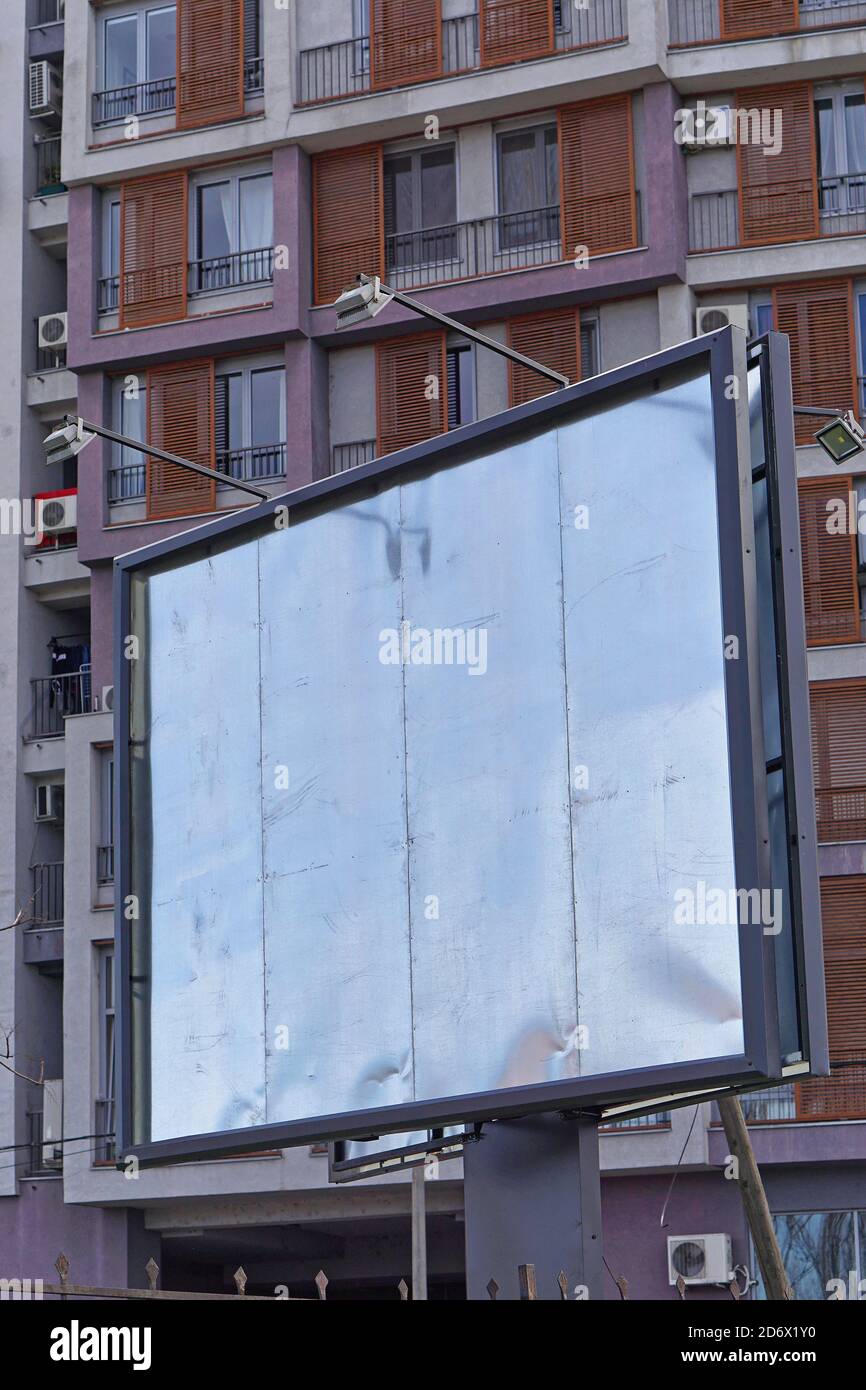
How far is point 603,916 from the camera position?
1182 centimetres

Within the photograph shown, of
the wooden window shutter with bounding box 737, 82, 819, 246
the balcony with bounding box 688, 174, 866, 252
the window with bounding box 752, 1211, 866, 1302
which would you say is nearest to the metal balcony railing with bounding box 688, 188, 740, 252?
the balcony with bounding box 688, 174, 866, 252

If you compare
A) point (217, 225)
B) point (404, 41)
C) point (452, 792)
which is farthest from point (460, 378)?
point (452, 792)

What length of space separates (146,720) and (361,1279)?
22.6m

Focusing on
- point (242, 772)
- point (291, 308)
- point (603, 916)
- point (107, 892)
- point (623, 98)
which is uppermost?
point (623, 98)

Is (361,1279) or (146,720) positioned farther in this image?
(361,1279)

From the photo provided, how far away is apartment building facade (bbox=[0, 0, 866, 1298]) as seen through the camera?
98.1 ft

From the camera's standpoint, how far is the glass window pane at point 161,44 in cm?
3562

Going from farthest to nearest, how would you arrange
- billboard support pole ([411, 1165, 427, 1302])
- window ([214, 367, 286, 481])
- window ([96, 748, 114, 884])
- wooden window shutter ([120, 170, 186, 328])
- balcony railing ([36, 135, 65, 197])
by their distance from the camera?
balcony railing ([36, 135, 65, 197])
wooden window shutter ([120, 170, 186, 328])
window ([214, 367, 286, 481])
window ([96, 748, 114, 884])
billboard support pole ([411, 1165, 427, 1302])

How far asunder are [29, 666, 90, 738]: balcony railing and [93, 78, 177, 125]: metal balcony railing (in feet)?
30.0

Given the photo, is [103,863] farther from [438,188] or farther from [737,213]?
[737,213]

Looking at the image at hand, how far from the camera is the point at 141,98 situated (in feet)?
117

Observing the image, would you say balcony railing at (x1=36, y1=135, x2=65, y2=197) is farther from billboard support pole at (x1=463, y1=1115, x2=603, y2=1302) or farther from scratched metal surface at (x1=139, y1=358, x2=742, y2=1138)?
billboard support pole at (x1=463, y1=1115, x2=603, y2=1302)
